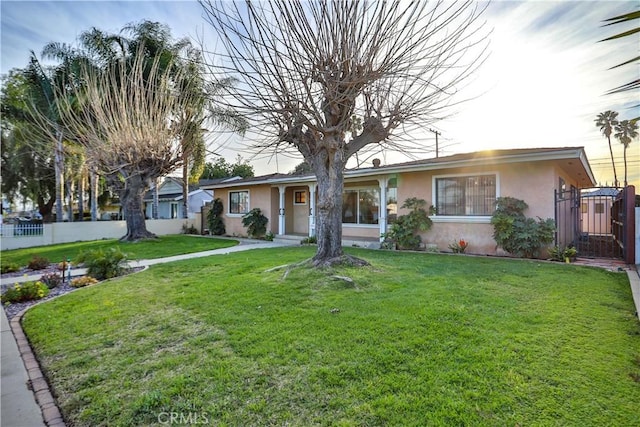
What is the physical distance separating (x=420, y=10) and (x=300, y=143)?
3.49 meters

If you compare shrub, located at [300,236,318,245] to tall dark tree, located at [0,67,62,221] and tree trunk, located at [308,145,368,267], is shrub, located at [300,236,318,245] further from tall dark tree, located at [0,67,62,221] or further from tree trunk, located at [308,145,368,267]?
tall dark tree, located at [0,67,62,221]

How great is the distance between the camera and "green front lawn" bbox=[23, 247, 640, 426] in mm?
2518

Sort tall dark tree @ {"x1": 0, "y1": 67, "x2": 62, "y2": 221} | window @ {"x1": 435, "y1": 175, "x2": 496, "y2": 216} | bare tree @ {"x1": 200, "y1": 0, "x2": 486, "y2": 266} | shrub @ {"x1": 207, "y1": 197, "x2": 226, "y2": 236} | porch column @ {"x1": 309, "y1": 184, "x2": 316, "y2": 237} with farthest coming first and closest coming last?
1. shrub @ {"x1": 207, "y1": 197, "x2": 226, "y2": 236}
2. tall dark tree @ {"x1": 0, "y1": 67, "x2": 62, "y2": 221}
3. porch column @ {"x1": 309, "y1": 184, "x2": 316, "y2": 237}
4. window @ {"x1": 435, "y1": 175, "x2": 496, "y2": 216}
5. bare tree @ {"x1": 200, "y1": 0, "x2": 486, "y2": 266}

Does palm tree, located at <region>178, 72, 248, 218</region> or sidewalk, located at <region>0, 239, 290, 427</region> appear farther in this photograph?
palm tree, located at <region>178, 72, 248, 218</region>

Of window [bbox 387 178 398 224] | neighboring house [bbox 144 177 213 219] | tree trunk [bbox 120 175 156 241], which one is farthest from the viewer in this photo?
neighboring house [bbox 144 177 213 219]

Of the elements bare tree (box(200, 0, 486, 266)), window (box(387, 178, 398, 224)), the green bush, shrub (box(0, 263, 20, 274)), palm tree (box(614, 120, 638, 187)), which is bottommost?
shrub (box(0, 263, 20, 274))

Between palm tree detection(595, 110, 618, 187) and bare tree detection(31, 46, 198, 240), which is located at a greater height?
palm tree detection(595, 110, 618, 187)

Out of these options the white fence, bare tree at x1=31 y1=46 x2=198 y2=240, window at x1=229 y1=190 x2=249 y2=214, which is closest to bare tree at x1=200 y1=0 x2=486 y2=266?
bare tree at x1=31 y1=46 x2=198 y2=240

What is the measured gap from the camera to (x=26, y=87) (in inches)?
708

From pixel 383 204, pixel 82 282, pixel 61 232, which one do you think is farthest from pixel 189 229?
pixel 82 282

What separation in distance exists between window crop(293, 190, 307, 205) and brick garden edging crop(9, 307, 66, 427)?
43.2 ft

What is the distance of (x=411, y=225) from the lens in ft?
37.6

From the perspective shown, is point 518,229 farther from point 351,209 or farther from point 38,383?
point 38,383

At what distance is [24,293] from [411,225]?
10.4 m
